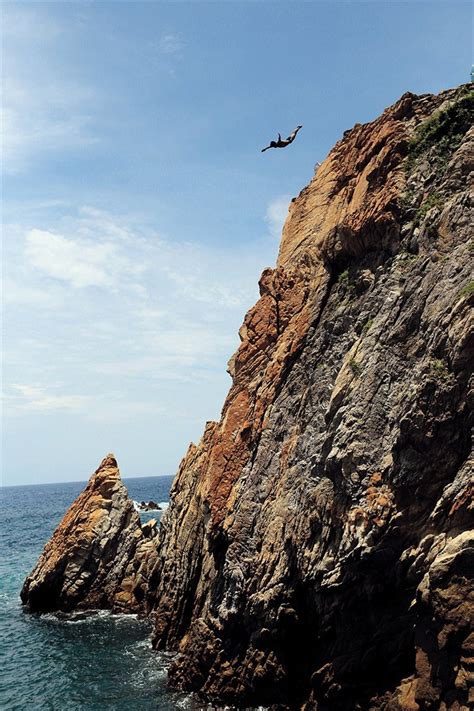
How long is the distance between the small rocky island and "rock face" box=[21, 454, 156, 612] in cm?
1060

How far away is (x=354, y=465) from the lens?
68.9ft

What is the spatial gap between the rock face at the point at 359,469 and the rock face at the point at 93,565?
37.1 feet

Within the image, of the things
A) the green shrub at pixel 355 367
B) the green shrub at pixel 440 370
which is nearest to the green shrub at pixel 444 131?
the green shrub at pixel 440 370

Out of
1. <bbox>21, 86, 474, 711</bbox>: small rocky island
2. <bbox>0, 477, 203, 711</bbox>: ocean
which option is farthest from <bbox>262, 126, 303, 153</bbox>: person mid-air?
<bbox>0, 477, 203, 711</bbox>: ocean

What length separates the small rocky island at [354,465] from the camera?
1898 centimetres

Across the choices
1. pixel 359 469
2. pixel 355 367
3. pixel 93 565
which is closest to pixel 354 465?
pixel 359 469

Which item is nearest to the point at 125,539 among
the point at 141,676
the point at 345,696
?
the point at 141,676

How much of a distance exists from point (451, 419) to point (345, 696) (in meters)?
11.9

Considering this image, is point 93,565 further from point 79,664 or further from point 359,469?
point 359,469

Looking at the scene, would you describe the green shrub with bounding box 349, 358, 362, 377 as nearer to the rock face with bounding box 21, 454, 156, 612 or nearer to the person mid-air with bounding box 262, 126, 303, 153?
the person mid-air with bounding box 262, 126, 303, 153

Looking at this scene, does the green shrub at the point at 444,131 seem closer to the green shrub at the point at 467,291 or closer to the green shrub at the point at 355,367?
the green shrub at the point at 467,291

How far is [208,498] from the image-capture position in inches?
1173

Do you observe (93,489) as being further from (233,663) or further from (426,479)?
(426,479)

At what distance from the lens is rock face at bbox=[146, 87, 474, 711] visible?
747 inches
